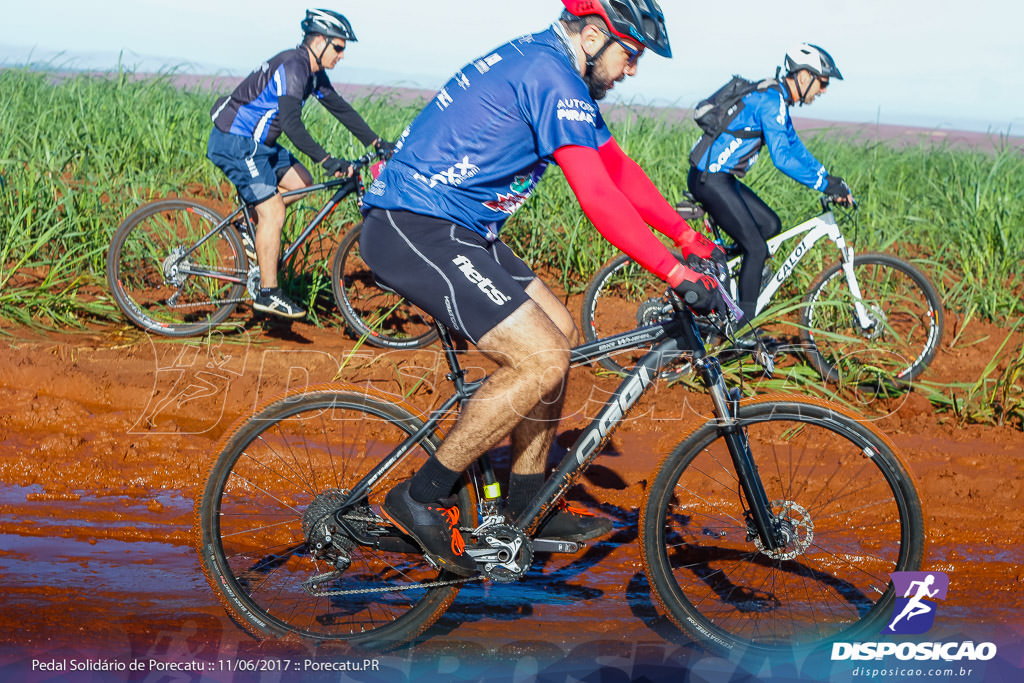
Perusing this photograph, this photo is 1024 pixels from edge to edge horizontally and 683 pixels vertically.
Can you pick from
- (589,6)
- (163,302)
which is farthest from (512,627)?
(163,302)

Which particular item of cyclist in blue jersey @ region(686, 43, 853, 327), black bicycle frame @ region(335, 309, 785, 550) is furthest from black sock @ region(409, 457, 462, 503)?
cyclist in blue jersey @ region(686, 43, 853, 327)

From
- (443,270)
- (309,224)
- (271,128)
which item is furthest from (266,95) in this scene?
(443,270)

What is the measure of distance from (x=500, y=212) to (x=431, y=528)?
3.64 feet

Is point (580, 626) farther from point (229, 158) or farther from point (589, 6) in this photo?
point (229, 158)

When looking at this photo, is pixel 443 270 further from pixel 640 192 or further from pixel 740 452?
pixel 740 452

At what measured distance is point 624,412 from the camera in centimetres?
331

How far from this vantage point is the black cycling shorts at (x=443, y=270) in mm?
3098

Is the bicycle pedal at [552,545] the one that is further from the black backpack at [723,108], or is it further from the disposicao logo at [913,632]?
the black backpack at [723,108]

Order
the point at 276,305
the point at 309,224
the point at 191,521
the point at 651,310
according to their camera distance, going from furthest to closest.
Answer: the point at 309,224 < the point at 276,305 < the point at 651,310 < the point at 191,521

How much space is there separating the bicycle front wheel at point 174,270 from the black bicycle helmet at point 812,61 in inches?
159

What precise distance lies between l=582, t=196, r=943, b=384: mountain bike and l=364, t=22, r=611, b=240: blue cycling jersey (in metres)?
3.17

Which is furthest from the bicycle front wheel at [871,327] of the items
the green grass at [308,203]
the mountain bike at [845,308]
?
the green grass at [308,203]

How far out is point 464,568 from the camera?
3268 mm

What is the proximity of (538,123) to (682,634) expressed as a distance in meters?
1.86
